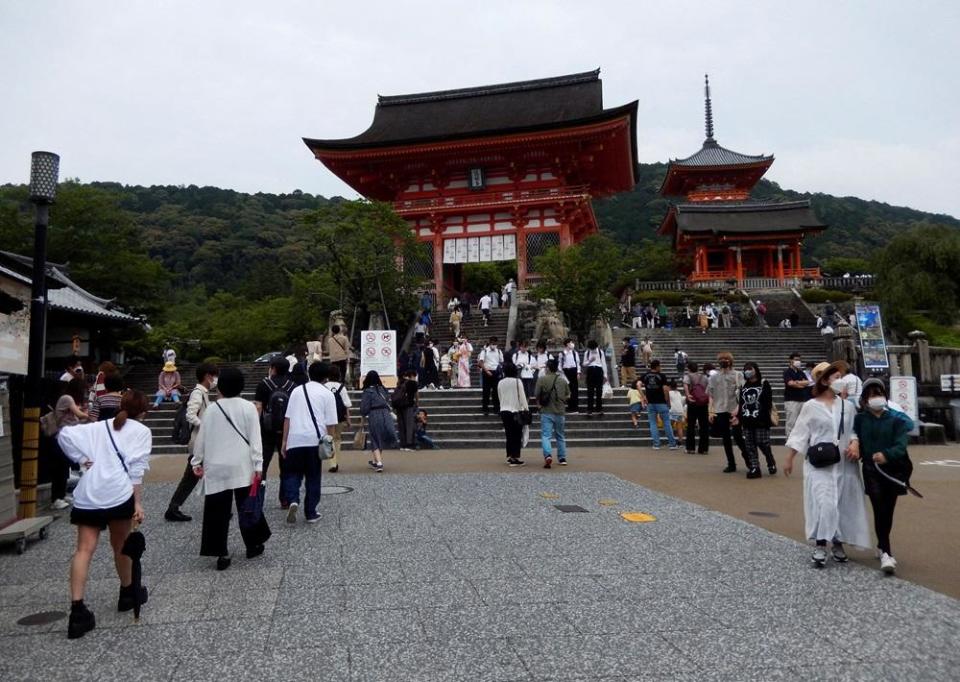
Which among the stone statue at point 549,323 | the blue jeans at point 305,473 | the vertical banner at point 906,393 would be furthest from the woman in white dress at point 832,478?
the stone statue at point 549,323

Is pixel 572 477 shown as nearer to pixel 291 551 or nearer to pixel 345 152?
pixel 291 551

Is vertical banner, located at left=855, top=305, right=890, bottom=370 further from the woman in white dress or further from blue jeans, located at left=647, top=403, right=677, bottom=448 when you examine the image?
the woman in white dress

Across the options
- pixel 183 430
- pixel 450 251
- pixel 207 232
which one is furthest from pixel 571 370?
pixel 207 232

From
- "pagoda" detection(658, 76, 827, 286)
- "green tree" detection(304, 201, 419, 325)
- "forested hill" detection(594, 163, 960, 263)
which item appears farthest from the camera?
"forested hill" detection(594, 163, 960, 263)

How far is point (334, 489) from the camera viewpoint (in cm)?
778

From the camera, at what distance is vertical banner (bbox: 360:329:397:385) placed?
14.3 metres

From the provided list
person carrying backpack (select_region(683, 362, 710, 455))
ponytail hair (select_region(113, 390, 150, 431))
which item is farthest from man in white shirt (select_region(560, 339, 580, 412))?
ponytail hair (select_region(113, 390, 150, 431))

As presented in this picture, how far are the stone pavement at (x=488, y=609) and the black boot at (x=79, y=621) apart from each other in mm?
96

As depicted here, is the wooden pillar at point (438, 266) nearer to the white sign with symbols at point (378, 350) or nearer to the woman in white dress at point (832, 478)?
the white sign with symbols at point (378, 350)

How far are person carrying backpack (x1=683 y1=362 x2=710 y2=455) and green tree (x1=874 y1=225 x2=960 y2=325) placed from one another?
1852 centimetres

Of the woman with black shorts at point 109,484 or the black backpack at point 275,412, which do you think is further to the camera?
the black backpack at point 275,412

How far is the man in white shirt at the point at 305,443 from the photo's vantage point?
5992 mm

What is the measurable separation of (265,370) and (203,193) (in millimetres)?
64648

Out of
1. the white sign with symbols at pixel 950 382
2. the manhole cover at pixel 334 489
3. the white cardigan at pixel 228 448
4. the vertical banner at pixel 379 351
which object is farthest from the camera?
the vertical banner at pixel 379 351
